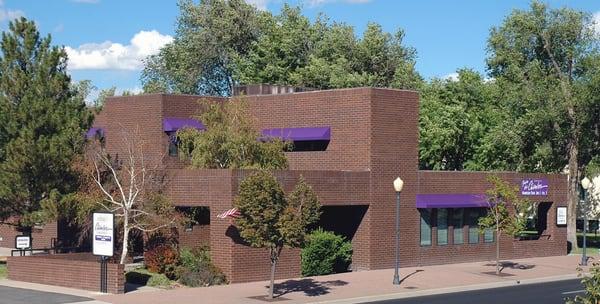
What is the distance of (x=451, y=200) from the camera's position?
38.1m

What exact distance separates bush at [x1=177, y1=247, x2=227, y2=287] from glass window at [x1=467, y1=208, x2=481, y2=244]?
560 inches

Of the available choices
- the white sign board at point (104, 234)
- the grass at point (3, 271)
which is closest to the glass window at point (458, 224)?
the white sign board at point (104, 234)

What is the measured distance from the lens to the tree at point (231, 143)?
113 feet

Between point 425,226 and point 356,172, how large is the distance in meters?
4.86

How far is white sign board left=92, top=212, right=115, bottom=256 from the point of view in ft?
87.2

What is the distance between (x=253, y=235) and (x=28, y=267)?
8.86 meters

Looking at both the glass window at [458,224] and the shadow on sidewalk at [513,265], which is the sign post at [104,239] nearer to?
the glass window at [458,224]

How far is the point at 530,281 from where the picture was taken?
3394 cm

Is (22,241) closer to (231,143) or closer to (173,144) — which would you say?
(173,144)

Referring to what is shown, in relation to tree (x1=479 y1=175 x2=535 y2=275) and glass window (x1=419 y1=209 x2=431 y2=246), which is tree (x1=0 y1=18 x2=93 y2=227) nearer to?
glass window (x1=419 y1=209 x2=431 y2=246)

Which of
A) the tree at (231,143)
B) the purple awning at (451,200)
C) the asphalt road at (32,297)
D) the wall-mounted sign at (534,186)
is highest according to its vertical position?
the tree at (231,143)

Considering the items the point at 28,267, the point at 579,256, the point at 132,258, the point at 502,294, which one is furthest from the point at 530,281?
the point at 28,267

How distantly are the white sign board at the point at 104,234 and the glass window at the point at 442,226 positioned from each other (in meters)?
16.4

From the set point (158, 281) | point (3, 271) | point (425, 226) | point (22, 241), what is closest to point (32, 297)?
point (158, 281)
